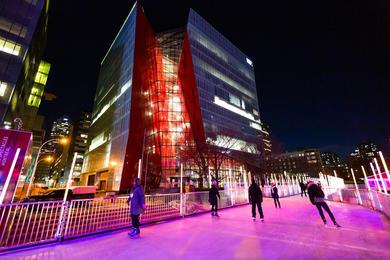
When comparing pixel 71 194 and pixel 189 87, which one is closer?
pixel 71 194

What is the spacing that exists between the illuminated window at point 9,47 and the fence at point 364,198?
4245cm

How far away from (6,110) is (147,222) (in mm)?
30140

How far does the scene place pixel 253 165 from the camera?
1718 inches

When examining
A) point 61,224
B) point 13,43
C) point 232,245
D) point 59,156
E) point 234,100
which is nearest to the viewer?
point 232,245

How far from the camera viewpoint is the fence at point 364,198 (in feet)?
29.6

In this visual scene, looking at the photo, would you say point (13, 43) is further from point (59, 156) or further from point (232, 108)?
point (59, 156)

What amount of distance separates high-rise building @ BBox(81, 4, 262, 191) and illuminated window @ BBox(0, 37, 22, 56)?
668 inches

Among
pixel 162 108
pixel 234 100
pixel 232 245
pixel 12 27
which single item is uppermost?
pixel 234 100

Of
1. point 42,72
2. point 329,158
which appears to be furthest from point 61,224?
point 329,158

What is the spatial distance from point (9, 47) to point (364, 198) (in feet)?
147

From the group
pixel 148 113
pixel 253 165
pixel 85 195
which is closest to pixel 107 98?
pixel 148 113

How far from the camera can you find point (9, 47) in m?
28.3

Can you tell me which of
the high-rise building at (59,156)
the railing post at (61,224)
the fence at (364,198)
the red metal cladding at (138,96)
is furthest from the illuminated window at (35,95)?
the fence at (364,198)

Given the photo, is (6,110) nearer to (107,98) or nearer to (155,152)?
(155,152)
